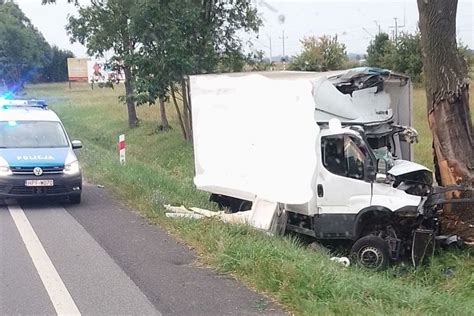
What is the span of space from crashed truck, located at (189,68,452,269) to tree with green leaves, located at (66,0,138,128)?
9490 millimetres

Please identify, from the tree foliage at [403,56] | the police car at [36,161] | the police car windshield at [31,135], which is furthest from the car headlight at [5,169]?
the tree foliage at [403,56]

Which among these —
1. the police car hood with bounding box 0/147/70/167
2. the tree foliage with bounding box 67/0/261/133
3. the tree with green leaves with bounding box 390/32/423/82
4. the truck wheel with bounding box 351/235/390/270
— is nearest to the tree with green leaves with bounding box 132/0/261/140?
the tree foliage with bounding box 67/0/261/133

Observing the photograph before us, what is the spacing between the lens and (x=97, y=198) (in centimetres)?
1191

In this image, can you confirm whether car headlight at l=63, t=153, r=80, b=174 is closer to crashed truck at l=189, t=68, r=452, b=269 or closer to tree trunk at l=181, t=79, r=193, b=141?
crashed truck at l=189, t=68, r=452, b=269

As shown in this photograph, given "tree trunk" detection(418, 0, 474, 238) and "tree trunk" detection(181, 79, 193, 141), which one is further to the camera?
"tree trunk" detection(181, 79, 193, 141)

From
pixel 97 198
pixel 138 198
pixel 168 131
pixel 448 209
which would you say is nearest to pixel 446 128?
pixel 448 209

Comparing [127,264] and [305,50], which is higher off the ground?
[305,50]

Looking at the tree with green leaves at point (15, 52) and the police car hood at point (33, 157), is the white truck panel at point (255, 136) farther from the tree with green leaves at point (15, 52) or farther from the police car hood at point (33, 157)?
the tree with green leaves at point (15, 52)

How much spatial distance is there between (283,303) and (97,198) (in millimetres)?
6729

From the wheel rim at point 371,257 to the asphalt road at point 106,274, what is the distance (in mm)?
2455

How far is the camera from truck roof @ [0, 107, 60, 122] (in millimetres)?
12531

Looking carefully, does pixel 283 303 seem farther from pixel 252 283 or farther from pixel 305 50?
pixel 305 50

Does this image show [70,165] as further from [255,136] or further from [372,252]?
[372,252]

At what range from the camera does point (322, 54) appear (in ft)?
152
